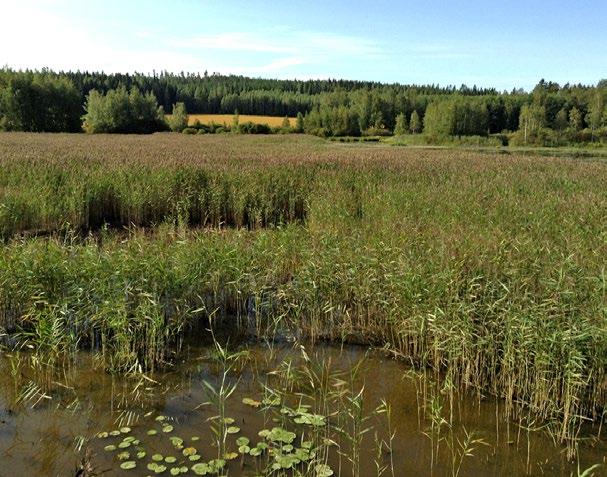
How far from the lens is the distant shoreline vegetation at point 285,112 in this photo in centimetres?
6462

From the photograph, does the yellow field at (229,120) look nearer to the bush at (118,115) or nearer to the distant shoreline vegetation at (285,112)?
the distant shoreline vegetation at (285,112)

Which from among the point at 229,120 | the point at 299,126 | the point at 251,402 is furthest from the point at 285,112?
the point at 251,402

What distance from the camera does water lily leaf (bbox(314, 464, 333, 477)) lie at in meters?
4.32

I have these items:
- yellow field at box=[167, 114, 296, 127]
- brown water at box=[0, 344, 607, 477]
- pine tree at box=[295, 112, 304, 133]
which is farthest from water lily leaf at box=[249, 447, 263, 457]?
yellow field at box=[167, 114, 296, 127]

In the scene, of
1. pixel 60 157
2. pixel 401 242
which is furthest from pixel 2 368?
pixel 60 157

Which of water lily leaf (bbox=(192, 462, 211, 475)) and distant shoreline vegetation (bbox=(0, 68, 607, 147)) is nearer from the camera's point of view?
water lily leaf (bbox=(192, 462, 211, 475))

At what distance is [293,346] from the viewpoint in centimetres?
717

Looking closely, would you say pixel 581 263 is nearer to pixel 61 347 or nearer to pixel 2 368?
pixel 61 347

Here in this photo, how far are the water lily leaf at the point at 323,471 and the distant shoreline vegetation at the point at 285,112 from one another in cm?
6644

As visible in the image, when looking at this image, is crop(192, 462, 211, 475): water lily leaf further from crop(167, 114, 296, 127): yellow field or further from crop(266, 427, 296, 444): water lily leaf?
crop(167, 114, 296, 127): yellow field

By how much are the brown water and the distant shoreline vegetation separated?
63877mm

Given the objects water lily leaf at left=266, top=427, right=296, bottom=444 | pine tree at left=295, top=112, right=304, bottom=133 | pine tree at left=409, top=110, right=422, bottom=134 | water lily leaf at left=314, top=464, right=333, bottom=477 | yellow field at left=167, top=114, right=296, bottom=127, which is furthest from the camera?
yellow field at left=167, top=114, right=296, bottom=127

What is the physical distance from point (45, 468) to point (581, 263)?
6683mm

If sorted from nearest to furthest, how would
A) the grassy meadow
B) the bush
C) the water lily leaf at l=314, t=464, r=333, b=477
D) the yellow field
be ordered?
1. the water lily leaf at l=314, t=464, r=333, b=477
2. the grassy meadow
3. the bush
4. the yellow field
